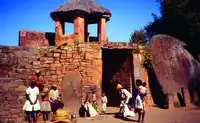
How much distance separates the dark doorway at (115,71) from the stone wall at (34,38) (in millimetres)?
4260

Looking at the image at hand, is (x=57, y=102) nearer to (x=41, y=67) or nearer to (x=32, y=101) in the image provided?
(x=41, y=67)

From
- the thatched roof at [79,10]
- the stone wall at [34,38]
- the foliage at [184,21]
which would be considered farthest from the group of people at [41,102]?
the foliage at [184,21]

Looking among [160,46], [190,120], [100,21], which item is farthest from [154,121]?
[100,21]

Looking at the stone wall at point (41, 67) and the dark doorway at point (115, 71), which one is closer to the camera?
the stone wall at point (41, 67)

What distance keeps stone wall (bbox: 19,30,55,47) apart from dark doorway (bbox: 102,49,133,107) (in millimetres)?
4260

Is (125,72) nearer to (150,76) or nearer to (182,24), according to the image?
(150,76)

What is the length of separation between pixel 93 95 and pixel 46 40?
6.47m

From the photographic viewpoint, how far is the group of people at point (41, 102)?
6.77 metres

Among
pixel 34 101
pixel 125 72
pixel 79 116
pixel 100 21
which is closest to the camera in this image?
pixel 34 101

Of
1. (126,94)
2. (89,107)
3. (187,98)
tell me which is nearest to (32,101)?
(89,107)

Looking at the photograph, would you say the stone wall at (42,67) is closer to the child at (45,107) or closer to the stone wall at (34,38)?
the child at (45,107)

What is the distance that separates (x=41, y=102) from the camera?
26.1 feet

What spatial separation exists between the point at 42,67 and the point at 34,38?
5.72m

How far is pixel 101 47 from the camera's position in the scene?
9.87m
